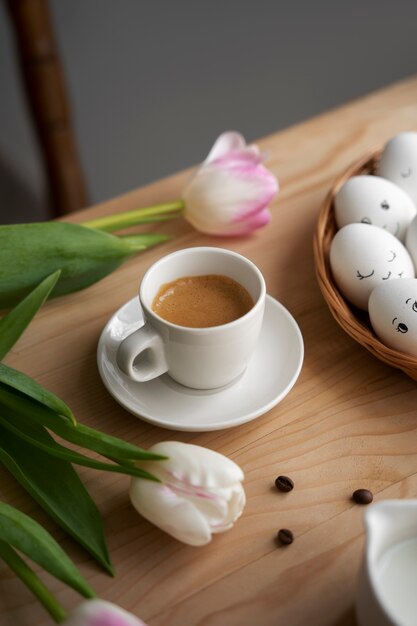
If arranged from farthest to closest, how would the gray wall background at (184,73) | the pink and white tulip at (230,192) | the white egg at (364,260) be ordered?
the gray wall background at (184,73) → the pink and white tulip at (230,192) → the white egg at (364,260)

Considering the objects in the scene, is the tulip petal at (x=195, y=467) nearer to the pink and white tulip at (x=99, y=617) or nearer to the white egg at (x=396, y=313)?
the pink and white tulip at (x=99, y=617)

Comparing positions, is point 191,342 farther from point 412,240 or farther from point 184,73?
point 184,73

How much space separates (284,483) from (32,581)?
9.5 inches

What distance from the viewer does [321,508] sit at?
690mm

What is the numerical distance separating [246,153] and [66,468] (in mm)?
478

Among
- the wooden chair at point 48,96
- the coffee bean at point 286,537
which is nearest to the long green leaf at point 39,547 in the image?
the coffee bean at point 286,537

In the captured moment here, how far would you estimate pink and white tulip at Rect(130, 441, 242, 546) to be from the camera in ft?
2.02

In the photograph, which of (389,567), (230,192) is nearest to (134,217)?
(230,192)

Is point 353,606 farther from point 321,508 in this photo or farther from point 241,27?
point 241,27

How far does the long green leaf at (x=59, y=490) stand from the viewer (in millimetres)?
652

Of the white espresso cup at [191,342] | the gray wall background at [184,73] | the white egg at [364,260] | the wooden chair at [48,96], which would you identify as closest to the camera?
the white espresso cup at [191,342]

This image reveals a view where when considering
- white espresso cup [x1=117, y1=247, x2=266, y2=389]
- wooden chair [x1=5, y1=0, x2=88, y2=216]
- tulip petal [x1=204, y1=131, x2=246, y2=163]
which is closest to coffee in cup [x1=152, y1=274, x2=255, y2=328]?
white espresso cup [x1=117, y1=247, x2=266, y2=389]

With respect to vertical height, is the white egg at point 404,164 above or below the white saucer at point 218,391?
above

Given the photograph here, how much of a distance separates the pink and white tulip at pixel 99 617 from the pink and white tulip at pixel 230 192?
548mm
